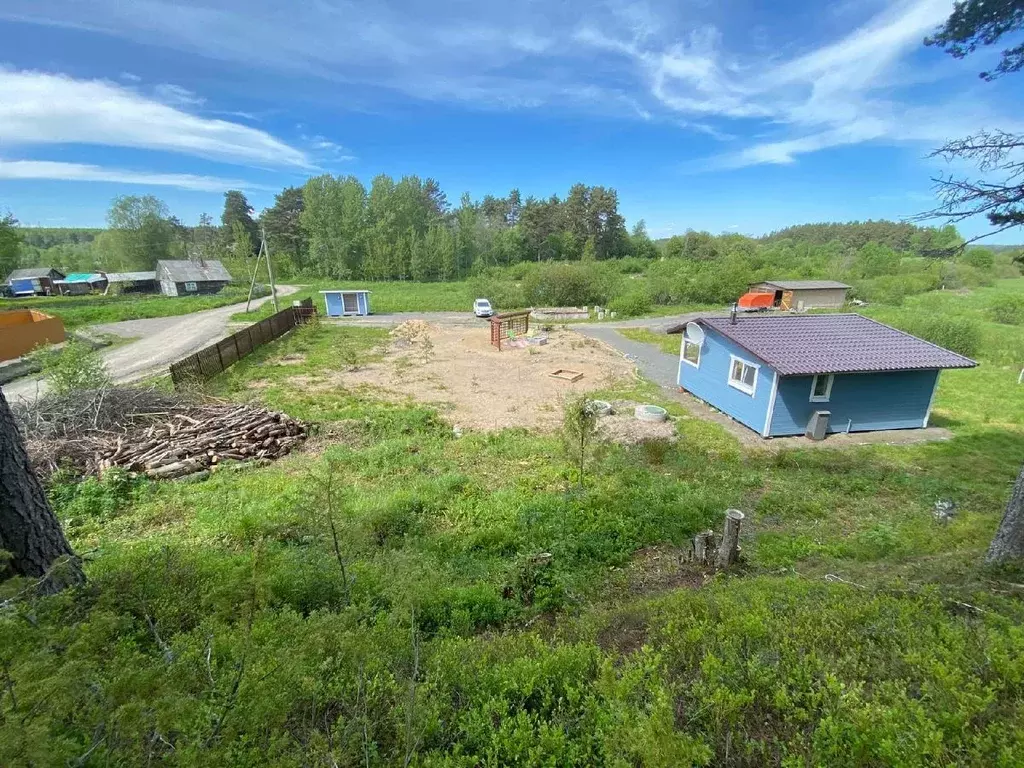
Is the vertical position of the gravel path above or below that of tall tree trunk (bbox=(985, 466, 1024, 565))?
below

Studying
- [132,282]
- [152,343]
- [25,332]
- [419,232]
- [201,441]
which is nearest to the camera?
[201,441]

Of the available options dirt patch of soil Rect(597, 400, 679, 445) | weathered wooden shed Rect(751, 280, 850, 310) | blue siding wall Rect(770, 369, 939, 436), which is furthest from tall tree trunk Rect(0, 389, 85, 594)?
weathered wooden shed Rect(751, 280, 850, 310)

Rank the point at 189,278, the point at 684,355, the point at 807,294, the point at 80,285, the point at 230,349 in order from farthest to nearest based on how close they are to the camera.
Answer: the point at 80,285 < the point at 189,278 < the point at 807,294 < the point at 230,349 < the point at 684,355

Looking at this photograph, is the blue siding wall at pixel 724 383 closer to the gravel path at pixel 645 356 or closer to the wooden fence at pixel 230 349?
the gravel path at pixel 645 356

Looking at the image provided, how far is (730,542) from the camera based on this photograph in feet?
18.5

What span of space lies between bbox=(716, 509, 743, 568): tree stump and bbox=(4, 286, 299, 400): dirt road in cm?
1490

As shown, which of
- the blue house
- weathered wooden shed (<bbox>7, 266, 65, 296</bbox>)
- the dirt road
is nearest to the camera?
the blue house

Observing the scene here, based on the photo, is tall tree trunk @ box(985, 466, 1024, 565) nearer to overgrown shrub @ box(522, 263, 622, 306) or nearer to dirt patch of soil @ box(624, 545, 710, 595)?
dirt patch of soil @ box(624, 545, 710, 595)

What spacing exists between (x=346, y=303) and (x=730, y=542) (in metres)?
32.4

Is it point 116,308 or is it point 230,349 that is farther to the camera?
point 116,308

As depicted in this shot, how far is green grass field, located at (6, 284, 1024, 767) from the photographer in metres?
2.15

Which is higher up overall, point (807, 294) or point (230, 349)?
point (807, 294)

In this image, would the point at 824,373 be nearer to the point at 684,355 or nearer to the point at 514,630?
the point at 684,355

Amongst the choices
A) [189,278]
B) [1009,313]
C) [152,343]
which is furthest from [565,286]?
[189,278]
